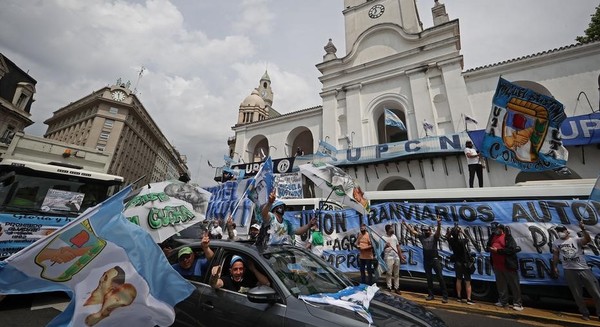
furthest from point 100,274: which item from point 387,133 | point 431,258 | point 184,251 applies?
point 387,133

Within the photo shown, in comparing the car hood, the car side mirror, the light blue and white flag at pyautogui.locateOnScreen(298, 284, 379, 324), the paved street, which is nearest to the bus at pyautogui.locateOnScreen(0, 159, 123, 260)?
the paved street

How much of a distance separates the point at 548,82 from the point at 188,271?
17.6 metres

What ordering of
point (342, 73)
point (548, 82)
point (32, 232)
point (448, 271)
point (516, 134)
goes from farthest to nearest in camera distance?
point (342, 73) → point (548, 82) → point (516, 134) → point (448, 271) → point (32, 232)

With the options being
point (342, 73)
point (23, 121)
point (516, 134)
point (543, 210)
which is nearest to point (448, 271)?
point (543, 210)

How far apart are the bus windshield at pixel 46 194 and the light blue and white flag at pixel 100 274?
465cm

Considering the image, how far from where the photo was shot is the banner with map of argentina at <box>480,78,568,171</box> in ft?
24.3

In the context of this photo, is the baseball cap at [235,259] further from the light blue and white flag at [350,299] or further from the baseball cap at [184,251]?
the light blue and white flag at [350,299]

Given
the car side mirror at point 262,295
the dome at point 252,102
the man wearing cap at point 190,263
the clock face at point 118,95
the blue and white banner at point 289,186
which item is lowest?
the car side mirror at point 262,295

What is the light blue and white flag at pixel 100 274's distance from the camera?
6.72 feet

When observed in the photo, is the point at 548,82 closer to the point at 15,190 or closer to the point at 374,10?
the point at 374,10

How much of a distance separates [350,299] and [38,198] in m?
7.25

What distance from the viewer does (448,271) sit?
6605 mm

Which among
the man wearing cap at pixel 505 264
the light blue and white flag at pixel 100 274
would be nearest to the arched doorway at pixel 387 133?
the man wearing cap at pixel 505 264

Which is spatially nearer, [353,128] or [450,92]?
[450,92]
